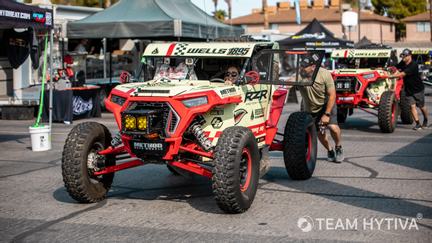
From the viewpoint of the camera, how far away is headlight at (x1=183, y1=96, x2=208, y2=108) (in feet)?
24.1

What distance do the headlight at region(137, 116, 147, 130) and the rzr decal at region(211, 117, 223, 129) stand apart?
0.96 meters

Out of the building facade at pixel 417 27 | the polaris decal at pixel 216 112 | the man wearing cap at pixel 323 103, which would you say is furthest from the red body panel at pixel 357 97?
the building facade at pixel 417 27

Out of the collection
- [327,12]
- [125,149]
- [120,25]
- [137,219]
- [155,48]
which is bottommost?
[137,219]

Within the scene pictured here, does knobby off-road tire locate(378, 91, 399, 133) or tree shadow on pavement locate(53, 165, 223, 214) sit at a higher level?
knobby off-road tire locate(378, 91, 399, 133)

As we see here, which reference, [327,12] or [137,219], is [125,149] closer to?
[137,219]

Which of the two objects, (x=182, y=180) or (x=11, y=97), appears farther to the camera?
(x=11, y=97)

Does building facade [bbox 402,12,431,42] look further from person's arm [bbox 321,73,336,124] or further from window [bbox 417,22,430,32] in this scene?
person's arm [bbox 321,73,336,124]

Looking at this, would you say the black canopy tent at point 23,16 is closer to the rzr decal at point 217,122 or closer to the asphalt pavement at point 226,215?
the asphalt pavement at point 226,215

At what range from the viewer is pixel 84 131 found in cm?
775

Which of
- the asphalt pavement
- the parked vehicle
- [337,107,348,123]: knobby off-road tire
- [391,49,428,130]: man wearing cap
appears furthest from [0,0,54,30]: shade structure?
[391,49,428,130]: man wearing cap

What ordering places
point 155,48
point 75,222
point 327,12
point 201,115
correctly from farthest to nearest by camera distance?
point 327,12, point 155,48, point 201,115, point 75,222

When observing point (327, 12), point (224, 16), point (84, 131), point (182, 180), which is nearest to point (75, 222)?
point (84, 131)

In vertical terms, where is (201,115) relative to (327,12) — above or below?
below

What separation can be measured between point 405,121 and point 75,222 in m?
12.4
